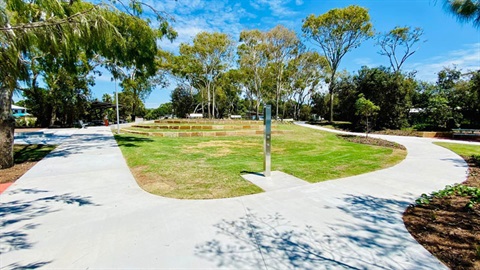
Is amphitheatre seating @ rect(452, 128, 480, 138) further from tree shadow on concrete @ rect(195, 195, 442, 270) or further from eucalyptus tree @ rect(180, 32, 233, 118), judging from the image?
eucalyptus tree @ rect(180, 32, 233, 118)

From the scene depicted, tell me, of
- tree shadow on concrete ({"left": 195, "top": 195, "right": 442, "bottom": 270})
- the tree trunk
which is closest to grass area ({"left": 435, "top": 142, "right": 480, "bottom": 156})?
tree shadow on concrete ({"left": 195, "top": 195, "right": 442, "bottom": 270})

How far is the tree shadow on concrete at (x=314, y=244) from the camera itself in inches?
88.3

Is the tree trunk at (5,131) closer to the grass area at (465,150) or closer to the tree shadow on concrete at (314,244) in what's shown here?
the tree shadow on concrete at (314,244)

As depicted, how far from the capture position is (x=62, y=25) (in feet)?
9.66

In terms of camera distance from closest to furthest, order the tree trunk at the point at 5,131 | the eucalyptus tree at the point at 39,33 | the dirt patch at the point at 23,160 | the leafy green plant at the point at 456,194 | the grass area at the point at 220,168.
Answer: the eucalyptus tree at the point at 39,33 → the leafy green plant at the point at 456,194 → the grass area at the point at 220,168 → the dirt patch at the point at 23,160 → the tree trunk at the point at 5,131

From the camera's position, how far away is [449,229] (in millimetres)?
2861

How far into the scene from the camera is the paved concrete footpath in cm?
228

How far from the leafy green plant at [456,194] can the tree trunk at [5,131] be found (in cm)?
940

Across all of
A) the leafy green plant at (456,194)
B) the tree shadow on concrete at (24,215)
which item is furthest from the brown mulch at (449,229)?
the tree shadow on concrete at (24,215)

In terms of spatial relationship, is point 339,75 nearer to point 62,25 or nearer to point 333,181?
point 333,181

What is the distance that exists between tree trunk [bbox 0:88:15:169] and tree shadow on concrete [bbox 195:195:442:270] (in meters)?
6.64

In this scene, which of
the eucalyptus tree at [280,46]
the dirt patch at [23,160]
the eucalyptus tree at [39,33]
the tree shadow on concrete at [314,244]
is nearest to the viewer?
the tree shadow on concrete at [314,244]

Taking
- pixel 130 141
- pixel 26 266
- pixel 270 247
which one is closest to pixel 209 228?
pixel 270 247

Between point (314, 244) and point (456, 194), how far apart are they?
3475 millimetres
